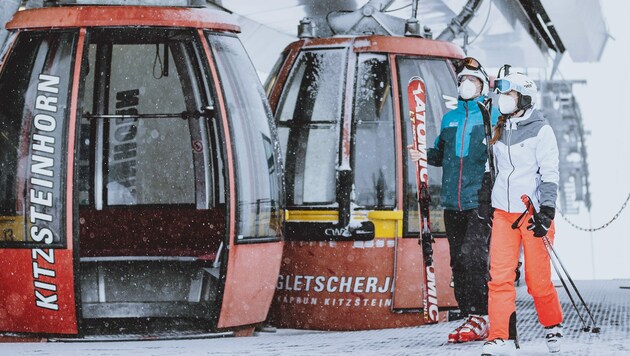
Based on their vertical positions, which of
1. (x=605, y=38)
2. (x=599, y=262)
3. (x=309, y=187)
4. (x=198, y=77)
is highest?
(x=605, y=38)

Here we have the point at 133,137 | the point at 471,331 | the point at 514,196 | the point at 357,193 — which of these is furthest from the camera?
the point at 133,137

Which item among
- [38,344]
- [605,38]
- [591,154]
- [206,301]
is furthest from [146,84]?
[591,154]

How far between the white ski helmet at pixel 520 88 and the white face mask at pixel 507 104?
0.03 m

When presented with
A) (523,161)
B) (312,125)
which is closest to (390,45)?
(312,125)

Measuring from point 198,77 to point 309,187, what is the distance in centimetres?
155

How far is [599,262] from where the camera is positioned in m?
36.9

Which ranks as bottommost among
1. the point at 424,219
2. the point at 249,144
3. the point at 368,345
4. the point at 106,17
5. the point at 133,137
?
the point at 368,345

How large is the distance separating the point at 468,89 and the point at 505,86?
1.06 m

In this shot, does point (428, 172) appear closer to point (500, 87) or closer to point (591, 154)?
point (500, 87)

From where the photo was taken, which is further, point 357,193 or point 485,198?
point 357,193

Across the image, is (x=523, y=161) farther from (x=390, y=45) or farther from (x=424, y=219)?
(x=390, y=45)

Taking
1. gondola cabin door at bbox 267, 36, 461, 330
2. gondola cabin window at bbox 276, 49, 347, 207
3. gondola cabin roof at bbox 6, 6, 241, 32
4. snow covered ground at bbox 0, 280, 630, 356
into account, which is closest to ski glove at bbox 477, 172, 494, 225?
snow covered ground at bbox 0, 280, 630, 356

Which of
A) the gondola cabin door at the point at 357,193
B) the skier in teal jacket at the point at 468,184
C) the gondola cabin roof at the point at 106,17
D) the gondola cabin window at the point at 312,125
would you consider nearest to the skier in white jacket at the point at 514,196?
the skier in teal jacket at the point at 468,184

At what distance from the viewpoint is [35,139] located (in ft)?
27.0
